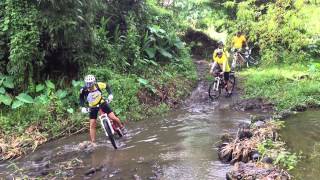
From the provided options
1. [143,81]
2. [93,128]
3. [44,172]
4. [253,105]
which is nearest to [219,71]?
[253,105]

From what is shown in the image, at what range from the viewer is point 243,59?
22.1 meters

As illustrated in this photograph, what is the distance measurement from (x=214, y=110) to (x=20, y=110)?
6.34 meters

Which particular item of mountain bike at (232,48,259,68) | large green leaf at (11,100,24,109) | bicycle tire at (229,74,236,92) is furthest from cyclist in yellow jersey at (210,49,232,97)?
large green leaf at (11,100,24,109)

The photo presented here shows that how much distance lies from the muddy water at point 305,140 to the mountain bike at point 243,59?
723 centimetres

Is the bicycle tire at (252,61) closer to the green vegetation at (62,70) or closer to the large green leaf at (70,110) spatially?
the green vegetation at (62,70)

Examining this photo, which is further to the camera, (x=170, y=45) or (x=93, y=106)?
(x=170, y=45)

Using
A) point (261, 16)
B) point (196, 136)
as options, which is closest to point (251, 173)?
point (196, 136)

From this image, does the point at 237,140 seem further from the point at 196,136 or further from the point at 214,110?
the point at 214,110

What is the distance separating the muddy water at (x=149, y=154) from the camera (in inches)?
370

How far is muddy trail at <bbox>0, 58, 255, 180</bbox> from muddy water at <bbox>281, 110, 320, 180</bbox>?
1.46 metres

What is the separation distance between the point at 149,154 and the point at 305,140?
3.89 m

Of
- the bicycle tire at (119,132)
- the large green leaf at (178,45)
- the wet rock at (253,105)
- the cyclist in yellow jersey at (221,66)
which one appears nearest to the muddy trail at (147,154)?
the bicycle tire at (119,132)

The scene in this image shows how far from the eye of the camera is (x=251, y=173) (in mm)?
8219

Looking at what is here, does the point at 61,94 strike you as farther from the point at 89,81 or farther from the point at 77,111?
the point at 89,81
